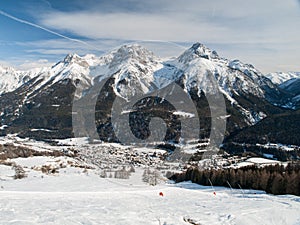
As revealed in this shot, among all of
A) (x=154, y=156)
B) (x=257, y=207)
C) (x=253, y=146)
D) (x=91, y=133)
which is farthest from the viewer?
(x=91, y=133)

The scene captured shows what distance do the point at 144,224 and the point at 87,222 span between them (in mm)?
2198

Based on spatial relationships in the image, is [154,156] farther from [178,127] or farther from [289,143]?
[289,143]

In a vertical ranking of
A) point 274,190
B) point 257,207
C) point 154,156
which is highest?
point 257,207

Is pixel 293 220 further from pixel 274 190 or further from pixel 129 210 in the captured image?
pixel 274 190

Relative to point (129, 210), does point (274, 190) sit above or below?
below

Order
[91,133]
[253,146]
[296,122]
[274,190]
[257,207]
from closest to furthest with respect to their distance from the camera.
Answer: [257,207] → [274,190] → [253,146] → [296,122] → [91,133]

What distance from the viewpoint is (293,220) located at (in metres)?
15.4

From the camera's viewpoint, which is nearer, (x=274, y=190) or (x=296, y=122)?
(x=274, y=190)

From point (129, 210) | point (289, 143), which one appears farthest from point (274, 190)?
point (289, 143)

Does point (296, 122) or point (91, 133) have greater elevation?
point (296, 122)

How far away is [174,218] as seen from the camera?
14398 mm

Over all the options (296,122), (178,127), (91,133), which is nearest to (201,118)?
(178,127)

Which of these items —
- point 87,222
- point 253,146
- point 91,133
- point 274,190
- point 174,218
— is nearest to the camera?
point 87,222

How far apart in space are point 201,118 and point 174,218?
172990mm
